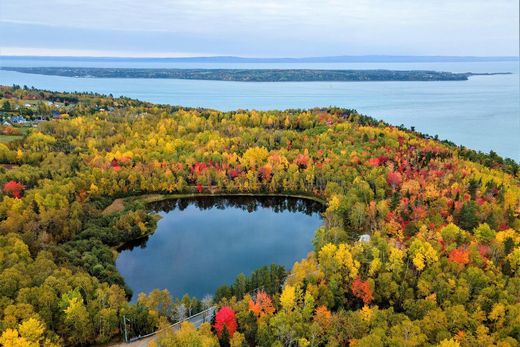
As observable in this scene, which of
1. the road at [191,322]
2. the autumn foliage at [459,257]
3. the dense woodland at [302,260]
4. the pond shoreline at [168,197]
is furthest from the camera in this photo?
the pond shoreline at [168,197]

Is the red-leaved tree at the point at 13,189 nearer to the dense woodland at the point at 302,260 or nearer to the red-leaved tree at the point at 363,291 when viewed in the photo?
the dense woodland at the point at 302,260

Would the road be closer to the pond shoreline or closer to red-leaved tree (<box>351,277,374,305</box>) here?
red-leaved tree (<box>351,277,374,305</box>)

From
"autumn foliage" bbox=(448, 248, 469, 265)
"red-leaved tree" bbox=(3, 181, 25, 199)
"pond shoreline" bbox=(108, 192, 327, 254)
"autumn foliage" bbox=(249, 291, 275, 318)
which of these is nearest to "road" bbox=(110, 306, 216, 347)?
"autumn foliage" bbox=(249, 291, 275, 318)

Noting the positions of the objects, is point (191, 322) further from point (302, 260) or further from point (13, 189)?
point (13, 189)

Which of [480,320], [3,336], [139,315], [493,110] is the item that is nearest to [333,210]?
[480,320]

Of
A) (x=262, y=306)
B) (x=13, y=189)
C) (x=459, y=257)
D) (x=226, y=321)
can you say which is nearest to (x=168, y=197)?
(x=13, y=189)

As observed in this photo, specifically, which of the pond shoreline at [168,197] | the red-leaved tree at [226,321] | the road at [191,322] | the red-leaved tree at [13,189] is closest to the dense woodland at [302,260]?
the red-leaved tree at [226,321]
